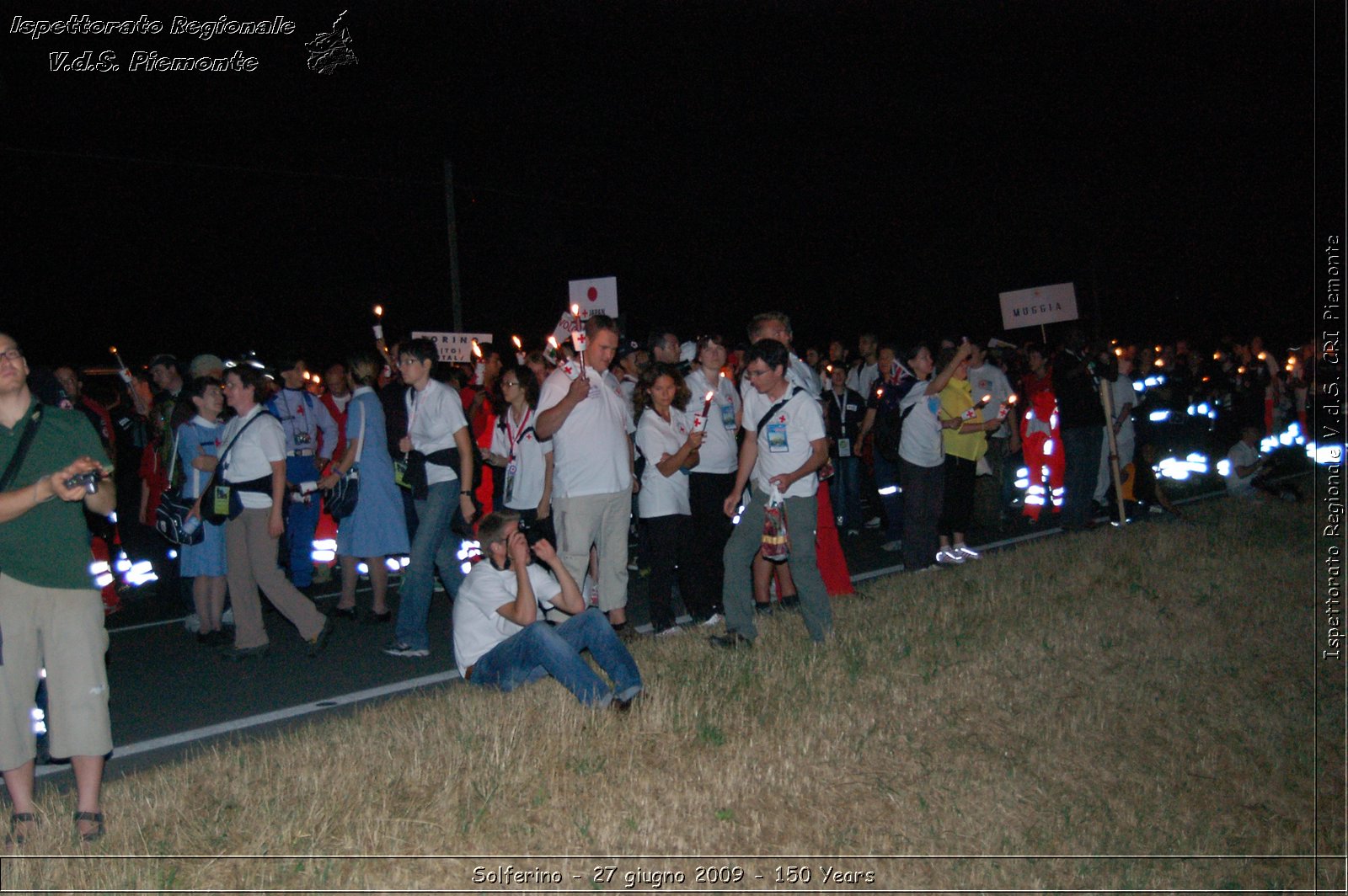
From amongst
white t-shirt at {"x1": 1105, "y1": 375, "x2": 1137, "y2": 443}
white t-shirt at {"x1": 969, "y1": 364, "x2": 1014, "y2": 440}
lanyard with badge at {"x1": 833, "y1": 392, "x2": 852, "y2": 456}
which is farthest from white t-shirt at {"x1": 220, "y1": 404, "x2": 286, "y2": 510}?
white t-shirt at {"x1": 1105, "y1": 375, "x2": 1137, "y2": 443}

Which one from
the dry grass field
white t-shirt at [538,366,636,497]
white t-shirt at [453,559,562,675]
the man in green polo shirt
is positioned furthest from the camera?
white t-shirt at [538,366,636,497]

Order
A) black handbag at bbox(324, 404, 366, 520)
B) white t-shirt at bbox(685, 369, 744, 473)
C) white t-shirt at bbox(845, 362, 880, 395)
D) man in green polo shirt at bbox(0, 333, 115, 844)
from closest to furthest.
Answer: man in green polo shirt at bbox(0, 333, 115, 844)
white t-shirt at bbox(685, 369, 744, 473)
black handbag at bbox(324, 404, 366, 520)
white t-shirt at bbox(845, 362, 880, 395)

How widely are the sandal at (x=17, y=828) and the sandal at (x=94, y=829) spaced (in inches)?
7.1

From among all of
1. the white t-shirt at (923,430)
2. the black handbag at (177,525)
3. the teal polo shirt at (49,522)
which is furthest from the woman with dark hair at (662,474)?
the teal polo shirt at (49,522)

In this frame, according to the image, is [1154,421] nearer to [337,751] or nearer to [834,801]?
[834,801]

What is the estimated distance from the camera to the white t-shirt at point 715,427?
348 inches

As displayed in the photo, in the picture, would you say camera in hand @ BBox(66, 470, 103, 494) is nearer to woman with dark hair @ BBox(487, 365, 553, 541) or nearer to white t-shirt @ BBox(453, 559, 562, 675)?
white t-shirt @ BBox(453, 559, 562, 675)

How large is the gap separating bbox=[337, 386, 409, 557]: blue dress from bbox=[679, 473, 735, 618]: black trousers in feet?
7.95

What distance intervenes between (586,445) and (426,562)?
5.77ft

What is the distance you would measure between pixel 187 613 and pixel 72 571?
5.48 meters

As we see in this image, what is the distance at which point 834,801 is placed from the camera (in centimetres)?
544

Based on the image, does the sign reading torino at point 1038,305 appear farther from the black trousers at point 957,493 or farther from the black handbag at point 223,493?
the black handbag at point 223,493

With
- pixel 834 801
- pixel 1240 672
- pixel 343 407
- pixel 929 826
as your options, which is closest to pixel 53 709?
pixel 834 801

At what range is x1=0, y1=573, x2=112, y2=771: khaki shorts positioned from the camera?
16.2ft
